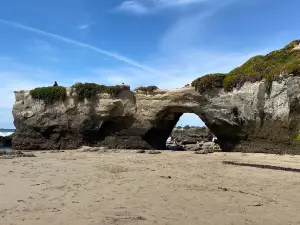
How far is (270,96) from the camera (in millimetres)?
16812

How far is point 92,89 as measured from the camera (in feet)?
75.1

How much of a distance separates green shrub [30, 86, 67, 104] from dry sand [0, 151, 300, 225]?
15320mm

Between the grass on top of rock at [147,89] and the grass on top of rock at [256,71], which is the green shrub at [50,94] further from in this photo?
the grass on top of rock at [256,71]

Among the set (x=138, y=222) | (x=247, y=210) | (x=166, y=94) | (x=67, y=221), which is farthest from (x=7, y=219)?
(x=166, y=94)

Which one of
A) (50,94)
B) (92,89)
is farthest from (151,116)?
(50,94)

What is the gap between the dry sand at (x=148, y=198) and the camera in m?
4.41

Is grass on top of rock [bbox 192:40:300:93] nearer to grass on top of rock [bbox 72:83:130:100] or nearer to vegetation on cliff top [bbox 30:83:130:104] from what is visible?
grass on top of rock [bbox 72:83:130:100]

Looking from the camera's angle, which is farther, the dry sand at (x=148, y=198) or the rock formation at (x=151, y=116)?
the rock formation at (x=151, y=116)

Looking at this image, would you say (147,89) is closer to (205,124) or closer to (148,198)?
(205,124)

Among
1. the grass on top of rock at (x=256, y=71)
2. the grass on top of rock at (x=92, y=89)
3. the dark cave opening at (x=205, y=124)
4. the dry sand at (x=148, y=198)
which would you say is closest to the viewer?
the dry sand at (x=148, y=198)

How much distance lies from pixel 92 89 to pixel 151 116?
181 inches

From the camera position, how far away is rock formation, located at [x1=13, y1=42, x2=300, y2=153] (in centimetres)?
1728

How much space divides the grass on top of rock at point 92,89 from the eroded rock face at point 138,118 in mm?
357

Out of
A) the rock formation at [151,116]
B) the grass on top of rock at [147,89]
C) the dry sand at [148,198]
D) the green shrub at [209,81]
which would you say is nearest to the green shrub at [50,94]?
the rock formation at [151,116]
